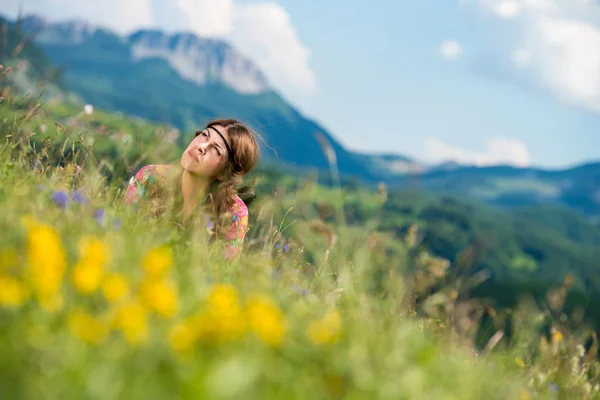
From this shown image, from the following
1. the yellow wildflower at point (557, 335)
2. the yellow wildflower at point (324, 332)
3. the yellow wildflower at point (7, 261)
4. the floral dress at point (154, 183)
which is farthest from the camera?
the floral dress at point (154, 183)

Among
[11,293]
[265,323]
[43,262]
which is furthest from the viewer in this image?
[265,323]

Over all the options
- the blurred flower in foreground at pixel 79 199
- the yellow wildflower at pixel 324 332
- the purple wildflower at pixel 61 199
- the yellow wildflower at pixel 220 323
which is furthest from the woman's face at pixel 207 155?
the yellow wildflower at pixel 220 323

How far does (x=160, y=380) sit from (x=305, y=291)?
5.59 ft

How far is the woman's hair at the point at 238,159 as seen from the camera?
19.3 ft

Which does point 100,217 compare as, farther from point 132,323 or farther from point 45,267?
point 132,323

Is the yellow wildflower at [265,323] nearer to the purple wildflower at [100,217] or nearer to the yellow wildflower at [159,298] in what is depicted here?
the yellow wildflower at [159,298]

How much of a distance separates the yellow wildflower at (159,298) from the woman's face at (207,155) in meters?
3.74

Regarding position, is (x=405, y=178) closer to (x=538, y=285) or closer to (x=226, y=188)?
(x=226, y=188)

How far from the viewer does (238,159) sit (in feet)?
19.7

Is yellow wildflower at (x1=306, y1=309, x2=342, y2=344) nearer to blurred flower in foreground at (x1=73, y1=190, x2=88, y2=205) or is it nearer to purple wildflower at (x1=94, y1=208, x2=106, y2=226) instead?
purple wildflower at (x1=94, y1=208, x2=106, y2=226)

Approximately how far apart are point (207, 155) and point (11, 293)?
418 cm

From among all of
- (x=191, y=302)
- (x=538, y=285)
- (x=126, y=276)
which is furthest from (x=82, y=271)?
(x=538, y=285)

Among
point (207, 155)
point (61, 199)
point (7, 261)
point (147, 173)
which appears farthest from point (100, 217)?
point (147, 173)

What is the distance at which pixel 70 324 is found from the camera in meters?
1.74
